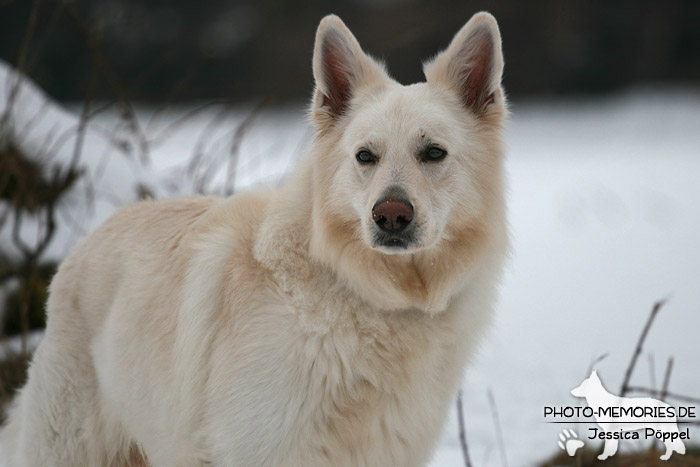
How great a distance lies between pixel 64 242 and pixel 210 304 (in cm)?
275

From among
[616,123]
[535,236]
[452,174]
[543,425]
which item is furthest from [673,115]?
[452,174]

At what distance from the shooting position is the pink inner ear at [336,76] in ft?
9.59

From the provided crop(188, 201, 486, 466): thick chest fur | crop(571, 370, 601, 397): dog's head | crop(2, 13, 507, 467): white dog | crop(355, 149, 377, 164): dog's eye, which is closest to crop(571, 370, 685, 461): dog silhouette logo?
crop(571, 370, 601, 397): dog's head

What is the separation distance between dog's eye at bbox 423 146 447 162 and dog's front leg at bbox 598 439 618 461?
148 centimetres

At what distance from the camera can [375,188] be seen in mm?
2633

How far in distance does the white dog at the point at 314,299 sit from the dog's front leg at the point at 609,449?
795 mm

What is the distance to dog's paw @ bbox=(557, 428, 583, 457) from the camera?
337 cm

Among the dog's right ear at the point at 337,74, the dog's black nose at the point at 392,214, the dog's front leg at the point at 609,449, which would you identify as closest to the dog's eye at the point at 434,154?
the dog's black nose at the point at 392,214

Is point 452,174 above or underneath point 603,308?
above

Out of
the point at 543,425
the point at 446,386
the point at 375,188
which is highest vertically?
the point at 375,188

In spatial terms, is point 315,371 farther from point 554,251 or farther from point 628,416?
point 554,251

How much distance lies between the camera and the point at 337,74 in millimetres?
3018

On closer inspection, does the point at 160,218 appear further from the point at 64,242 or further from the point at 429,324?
the point at 64,242

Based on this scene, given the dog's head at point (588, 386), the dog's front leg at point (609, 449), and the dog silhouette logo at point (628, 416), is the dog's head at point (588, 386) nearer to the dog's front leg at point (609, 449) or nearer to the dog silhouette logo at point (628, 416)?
the dog silhouette logo at point (628, 416)
